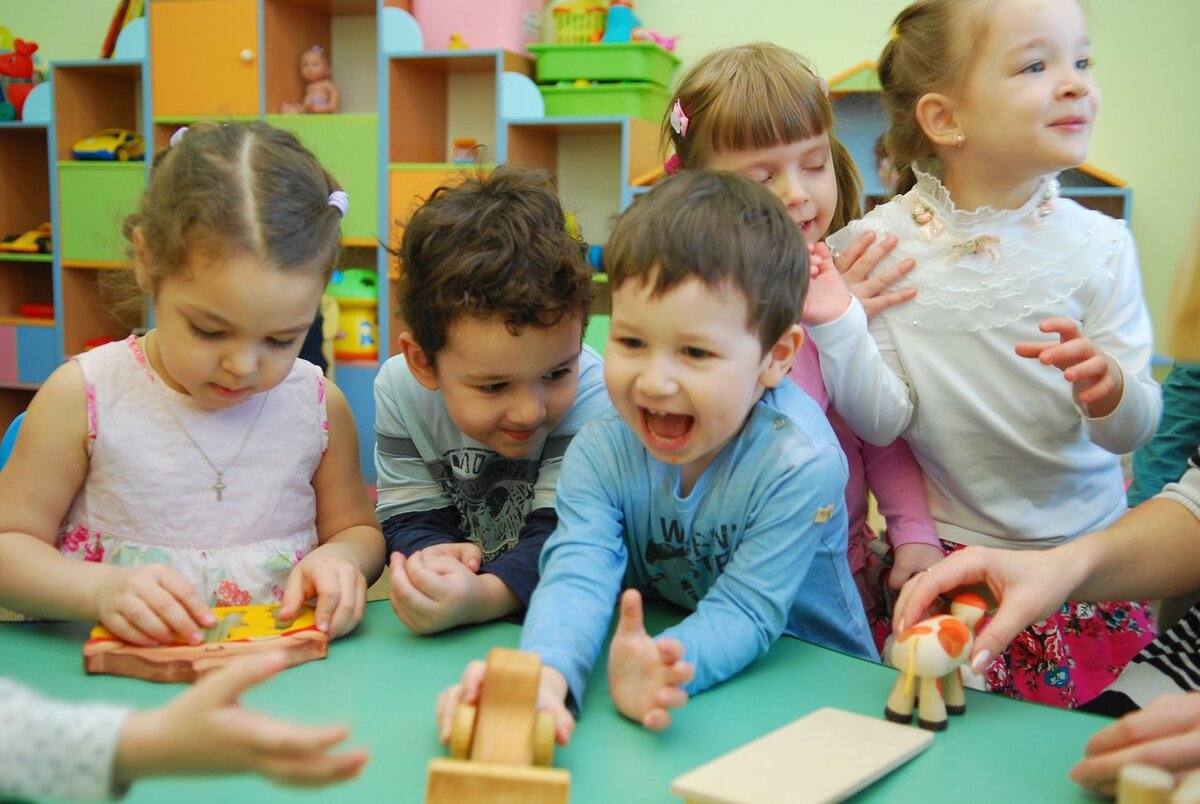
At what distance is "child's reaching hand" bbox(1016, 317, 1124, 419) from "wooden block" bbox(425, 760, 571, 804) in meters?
0.66

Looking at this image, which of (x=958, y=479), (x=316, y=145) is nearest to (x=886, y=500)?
(x=958, y=479)

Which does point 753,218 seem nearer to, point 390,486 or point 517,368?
point 517,368

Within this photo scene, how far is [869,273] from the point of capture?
53.3 inches

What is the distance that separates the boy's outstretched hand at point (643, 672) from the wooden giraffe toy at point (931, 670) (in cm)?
17

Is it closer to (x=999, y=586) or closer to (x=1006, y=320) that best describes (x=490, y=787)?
(x=999, y=586)

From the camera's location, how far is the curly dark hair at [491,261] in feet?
3.59

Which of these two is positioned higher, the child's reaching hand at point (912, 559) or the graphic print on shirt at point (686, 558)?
the graphic print on shirt at point (686, 558)

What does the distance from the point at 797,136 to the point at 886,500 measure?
1.58 ft

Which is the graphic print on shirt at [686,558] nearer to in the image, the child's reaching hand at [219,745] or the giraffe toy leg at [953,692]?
the giraffe toy leg at [953,692]

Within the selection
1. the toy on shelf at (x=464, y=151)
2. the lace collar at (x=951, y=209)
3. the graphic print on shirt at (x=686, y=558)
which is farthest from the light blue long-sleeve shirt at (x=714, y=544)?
the toy on shelf at (x=464, y=151)

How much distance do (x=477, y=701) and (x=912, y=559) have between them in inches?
29.9

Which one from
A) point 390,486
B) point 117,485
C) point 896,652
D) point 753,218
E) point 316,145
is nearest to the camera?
point 896,652

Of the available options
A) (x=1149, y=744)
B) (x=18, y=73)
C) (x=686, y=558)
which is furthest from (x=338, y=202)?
(x=18, y=73)

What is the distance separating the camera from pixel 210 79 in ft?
12.8
